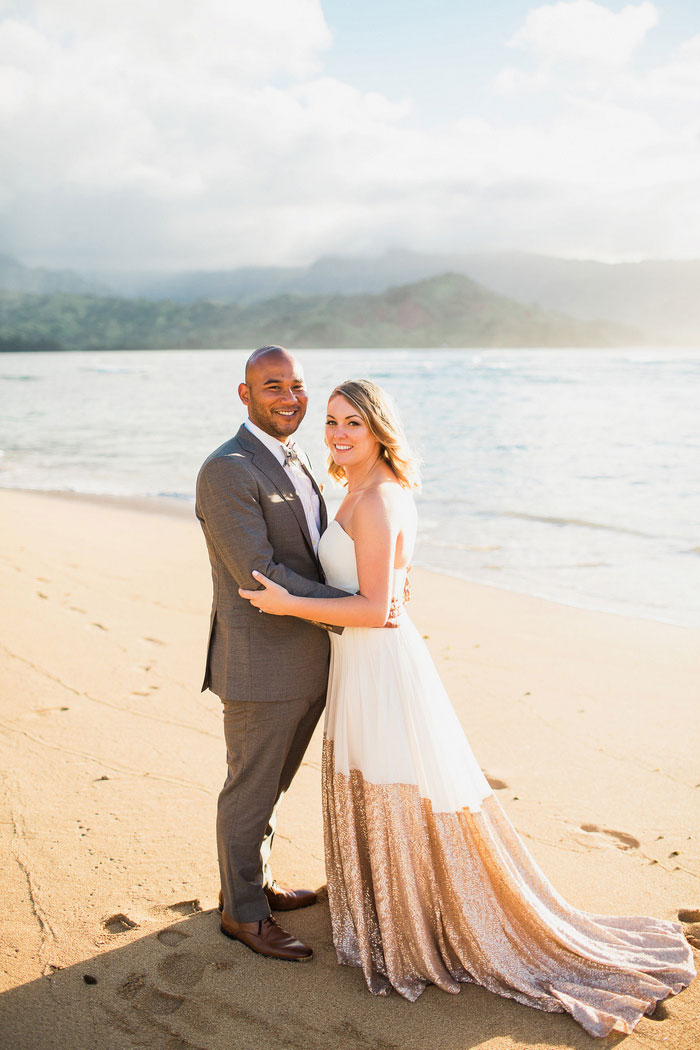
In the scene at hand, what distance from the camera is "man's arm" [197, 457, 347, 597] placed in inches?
110

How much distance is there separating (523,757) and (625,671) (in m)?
1.86

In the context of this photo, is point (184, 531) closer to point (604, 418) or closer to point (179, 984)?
point (179, 984)

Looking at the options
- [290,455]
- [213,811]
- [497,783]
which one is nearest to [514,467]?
[497,783]

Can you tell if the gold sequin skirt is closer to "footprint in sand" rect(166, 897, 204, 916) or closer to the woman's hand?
the woman's hand

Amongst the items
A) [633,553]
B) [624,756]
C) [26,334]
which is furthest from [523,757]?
[26,334]

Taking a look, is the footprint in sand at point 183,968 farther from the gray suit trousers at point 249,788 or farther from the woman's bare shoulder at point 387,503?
the woman's bare shoulder at point 387,503

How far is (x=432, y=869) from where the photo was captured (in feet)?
9.49

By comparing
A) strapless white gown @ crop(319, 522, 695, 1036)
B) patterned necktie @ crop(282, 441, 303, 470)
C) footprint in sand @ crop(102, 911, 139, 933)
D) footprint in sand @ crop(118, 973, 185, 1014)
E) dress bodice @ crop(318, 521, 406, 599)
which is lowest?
footprint in sand @ crop(102, 911, 139, 933)

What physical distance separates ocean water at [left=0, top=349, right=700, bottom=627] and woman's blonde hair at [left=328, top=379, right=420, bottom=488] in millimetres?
5757

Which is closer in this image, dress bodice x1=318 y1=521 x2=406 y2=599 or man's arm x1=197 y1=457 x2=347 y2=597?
man's arm x1=197 y1=457 x2=347 y2=597

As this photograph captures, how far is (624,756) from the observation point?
4879mm

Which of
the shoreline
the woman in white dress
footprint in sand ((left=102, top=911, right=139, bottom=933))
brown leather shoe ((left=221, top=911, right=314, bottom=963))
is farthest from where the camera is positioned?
the shoreline

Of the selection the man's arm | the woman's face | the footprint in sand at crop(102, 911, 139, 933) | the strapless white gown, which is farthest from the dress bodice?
the footprint in sand at crop(102, 911, 139, 933)

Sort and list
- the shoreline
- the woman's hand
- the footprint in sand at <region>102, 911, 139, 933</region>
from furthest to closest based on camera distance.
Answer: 1. the shoreline
2. the footprint in sand at <region>102, 911, 139, 933</region>
3. the woman's hand
